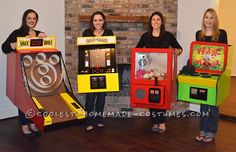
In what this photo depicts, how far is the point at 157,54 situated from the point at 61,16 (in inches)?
64.1

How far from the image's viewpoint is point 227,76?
11.0ft

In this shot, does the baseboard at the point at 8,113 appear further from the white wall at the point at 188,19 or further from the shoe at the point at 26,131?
the white wall at the point at 188,19

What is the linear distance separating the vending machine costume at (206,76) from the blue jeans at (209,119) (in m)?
0.14

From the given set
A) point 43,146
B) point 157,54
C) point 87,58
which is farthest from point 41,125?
point 157,54

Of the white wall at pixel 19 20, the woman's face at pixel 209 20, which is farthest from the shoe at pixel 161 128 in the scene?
the white wall at pixel 19 20

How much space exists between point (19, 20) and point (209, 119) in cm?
235

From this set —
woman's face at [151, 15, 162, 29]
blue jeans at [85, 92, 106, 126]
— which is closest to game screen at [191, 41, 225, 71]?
woman's face at [151, 15, 162, 29]

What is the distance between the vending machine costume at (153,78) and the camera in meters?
3.34

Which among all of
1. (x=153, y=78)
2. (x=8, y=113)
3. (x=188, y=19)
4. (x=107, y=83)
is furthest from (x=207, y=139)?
(x=8, y=113)

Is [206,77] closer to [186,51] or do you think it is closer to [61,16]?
[186,51]

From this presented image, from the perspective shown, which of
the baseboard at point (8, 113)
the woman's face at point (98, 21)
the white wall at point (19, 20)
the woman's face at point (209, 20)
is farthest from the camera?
the baseboard at point (8, 113)

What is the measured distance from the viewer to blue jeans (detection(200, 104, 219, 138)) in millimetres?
3381

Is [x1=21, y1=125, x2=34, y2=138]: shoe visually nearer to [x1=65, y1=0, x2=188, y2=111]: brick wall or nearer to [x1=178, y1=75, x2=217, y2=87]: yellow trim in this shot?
[x1=65, y1=0, x2=188, y2=111]: brick wall

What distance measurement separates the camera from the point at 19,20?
13.4 feet
